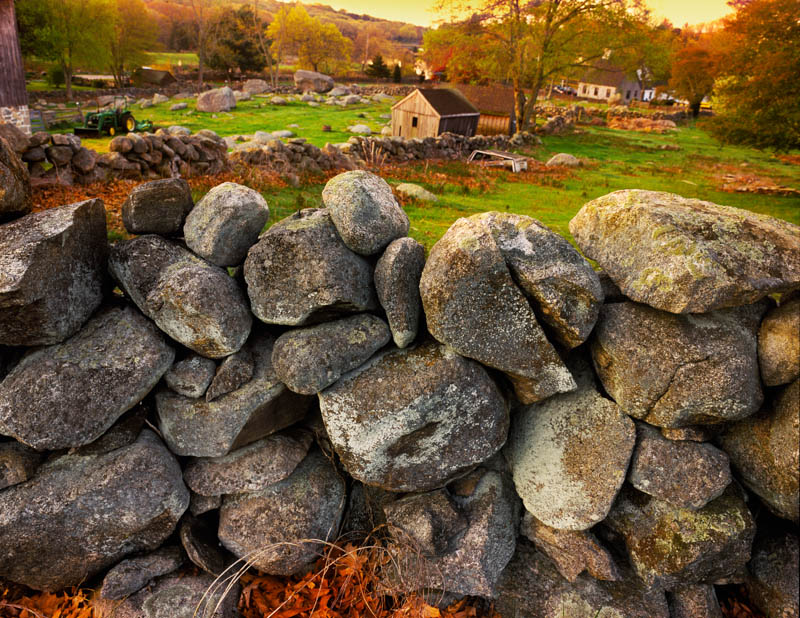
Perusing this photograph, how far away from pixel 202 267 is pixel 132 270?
690mm

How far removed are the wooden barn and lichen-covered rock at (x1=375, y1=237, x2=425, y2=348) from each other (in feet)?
105

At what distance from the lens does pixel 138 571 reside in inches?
188

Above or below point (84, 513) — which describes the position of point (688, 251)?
above

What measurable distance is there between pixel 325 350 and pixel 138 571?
2.84 m

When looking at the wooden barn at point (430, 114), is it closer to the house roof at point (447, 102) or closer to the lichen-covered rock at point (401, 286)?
the house roof at point (447, 102)

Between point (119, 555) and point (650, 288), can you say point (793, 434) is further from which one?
point (119, 555)

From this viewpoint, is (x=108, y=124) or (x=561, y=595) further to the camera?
(x=108, y=124)

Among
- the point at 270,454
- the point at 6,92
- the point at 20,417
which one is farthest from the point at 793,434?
the point at 6,92

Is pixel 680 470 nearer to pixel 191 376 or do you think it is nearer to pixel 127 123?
pixel 191 376

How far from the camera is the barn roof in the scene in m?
34.6

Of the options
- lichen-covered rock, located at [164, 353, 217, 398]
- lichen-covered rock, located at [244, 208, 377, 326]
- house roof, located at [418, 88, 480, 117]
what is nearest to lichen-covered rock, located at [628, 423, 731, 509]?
lichen-covered rock, located at [244, 208, 377, 326]

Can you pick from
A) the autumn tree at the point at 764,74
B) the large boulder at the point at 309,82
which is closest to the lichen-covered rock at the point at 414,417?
the autumn tree at the point at 764,74

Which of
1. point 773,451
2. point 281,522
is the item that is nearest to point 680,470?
point 773,451

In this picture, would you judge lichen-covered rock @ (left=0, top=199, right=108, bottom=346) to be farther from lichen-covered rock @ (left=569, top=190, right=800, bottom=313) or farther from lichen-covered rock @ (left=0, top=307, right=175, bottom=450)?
lichen-covered rock @ (left=569, top=190, right=800, bottom=313)
